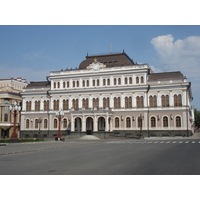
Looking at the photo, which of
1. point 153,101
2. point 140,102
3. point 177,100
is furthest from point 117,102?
point 177,100

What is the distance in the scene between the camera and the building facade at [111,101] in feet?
189

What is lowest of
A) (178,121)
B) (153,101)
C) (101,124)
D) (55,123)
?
(101,124)

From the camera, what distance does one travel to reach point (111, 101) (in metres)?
62.3

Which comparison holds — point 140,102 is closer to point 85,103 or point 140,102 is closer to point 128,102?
point 128,102

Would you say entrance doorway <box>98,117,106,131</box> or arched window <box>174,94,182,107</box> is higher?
arched window <box>174,94,182,107</box>

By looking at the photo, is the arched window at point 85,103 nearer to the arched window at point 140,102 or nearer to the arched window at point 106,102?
the arched window at point 106,102

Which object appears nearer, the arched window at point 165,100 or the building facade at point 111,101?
the building facade at point 111,101

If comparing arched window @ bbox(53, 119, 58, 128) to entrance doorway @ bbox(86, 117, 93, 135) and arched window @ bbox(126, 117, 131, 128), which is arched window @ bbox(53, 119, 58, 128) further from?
arched window @ bbox(126, 117, 131, 128)

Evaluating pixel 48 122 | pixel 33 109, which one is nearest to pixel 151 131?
pixel 48 122

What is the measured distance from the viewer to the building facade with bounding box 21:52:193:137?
189 ft

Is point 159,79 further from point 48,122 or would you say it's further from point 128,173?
point 128,173

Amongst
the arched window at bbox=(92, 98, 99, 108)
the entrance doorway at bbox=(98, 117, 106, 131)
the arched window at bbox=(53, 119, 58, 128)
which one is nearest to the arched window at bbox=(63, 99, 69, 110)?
the arched window at bbox=(53, 119, 58, 128)

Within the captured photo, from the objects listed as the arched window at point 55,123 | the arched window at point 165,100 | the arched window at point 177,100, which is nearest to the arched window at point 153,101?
the arched window at point 165,100
